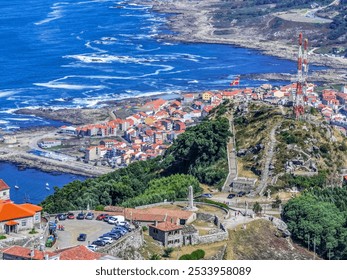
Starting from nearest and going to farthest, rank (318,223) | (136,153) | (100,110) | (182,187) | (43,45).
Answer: (318,223)
(182,187)
(136,153)
(100,110)
(43,45)

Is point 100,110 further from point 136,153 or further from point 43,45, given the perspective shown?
point 43,45

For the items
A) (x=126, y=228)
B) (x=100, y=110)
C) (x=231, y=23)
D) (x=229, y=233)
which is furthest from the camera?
(x=231, y=23)

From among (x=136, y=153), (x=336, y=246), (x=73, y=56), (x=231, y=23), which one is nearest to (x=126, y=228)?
(x=336, y=246)

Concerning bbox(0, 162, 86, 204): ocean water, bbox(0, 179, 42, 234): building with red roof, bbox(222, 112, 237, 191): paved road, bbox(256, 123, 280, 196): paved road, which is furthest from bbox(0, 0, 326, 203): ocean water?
bbox(0, 179, 42, 234): building with red roof

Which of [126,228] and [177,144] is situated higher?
[126,228]

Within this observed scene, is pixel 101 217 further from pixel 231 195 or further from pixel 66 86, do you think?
pixel 66 86

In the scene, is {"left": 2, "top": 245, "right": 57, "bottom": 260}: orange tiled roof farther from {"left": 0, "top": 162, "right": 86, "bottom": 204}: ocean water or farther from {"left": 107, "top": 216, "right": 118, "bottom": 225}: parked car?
{"left": 0, "top": 162, "right": 86, "bottom": 204}: ocean water

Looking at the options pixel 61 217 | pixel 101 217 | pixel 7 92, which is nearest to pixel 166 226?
pixel 101 217
